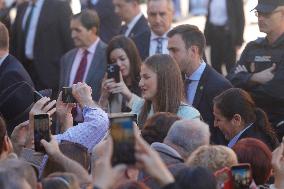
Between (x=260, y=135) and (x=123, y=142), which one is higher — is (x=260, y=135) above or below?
below

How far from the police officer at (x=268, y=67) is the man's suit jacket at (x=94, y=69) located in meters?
1.96

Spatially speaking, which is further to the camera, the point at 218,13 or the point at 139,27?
the point at 218,13

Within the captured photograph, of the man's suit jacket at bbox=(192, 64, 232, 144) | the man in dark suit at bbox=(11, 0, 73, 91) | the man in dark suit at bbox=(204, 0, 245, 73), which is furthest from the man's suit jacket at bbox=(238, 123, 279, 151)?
the man in dark suit at bbox=(204, 0, 245, 73)

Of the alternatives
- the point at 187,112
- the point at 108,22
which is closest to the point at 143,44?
the point at 108,22

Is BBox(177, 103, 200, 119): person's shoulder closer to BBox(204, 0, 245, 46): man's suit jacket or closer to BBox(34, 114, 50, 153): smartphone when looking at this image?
BBox(34, 114, 50, 153): smartphone

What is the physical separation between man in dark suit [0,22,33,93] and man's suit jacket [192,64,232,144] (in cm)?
163

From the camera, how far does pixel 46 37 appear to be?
498 inches

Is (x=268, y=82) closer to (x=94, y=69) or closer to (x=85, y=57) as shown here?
(x=94, y=69)

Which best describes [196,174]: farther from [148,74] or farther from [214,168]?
[148,74]

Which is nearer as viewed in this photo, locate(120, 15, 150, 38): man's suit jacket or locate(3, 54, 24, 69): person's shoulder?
locate(3, 54, 24, 69): person's shoulder

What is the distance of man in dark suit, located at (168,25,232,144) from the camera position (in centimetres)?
873

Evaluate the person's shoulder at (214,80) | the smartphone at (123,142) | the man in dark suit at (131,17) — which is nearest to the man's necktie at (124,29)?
the man in dark suit at (131,17)

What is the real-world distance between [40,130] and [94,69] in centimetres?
420

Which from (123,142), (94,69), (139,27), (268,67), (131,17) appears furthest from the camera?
(131,17)
